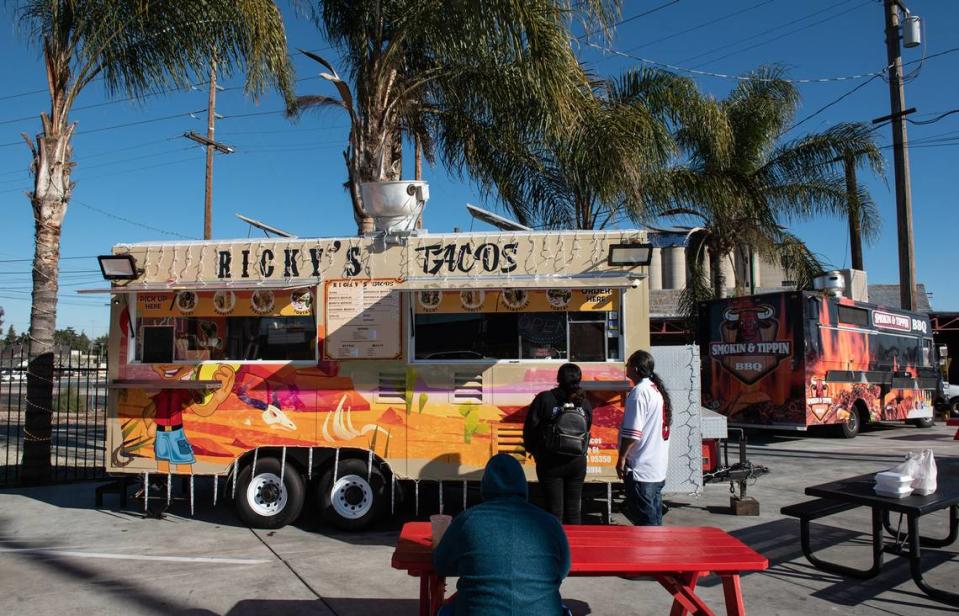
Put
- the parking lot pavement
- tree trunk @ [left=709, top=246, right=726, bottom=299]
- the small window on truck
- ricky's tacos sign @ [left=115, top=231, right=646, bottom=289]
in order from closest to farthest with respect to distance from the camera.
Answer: the parking lot pavement
ricky's tacos sign @ [left=115, top=231, right=646, bottom=289]
the small window on truck
tree trunk @ [left=709, top=246, right=726, bottom=299]

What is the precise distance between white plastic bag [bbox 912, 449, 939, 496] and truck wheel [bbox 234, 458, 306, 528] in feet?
18.7

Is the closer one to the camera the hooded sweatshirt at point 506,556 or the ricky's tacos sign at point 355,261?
the hooded sweatshirt at point 506,556

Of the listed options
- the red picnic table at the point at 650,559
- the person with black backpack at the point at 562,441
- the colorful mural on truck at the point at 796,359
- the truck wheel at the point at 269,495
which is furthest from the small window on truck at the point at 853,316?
the red picnic table at the point at 650,559

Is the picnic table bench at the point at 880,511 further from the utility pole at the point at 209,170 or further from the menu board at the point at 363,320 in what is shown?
the utility pole at the point at 209,170

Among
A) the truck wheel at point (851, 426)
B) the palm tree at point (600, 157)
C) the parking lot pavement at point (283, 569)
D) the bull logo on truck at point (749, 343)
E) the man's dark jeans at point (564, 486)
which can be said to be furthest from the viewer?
the truck wheel at point (851, 426)

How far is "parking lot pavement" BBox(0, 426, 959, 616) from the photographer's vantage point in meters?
5.32

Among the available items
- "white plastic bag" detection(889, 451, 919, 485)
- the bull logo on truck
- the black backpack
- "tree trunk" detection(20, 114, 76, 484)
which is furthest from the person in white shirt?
the bull logo on truck

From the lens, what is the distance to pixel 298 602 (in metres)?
5.32

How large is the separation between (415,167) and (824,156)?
947cm

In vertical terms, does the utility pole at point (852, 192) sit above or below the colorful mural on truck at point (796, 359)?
above

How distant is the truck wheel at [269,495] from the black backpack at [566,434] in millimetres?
3143

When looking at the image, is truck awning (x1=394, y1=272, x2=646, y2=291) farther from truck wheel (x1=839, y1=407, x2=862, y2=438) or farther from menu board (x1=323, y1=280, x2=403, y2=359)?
truck wheel (x1=839, y1=407, x2=862, y2=438)

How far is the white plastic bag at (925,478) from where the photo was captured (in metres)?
5.80

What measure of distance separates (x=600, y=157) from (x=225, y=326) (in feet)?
20.2
